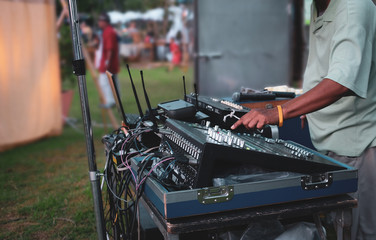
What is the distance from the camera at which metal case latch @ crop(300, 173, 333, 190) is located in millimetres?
1496

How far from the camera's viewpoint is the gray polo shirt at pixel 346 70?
161cm

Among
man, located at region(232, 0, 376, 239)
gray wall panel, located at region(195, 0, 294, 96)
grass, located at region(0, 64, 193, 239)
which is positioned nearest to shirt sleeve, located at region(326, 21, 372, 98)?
man, located at region(232, 0, 376, 239)

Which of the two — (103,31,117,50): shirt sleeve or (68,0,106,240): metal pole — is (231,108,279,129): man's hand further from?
(103,31,117,50): shirt sleeve

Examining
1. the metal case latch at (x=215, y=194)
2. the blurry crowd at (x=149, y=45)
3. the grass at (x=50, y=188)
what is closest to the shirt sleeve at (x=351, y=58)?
the metal case latch at (x=215, y=194)

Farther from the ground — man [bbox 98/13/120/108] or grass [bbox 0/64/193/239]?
man [bbox 98/13/120/108]

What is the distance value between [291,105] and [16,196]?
360cm

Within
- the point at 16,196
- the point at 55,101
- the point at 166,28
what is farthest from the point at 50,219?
the point at 166,28

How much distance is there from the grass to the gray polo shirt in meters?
0.91

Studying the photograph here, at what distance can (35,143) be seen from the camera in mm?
6609

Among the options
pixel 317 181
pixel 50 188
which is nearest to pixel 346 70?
pixel 317 181

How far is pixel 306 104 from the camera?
64.9 inches

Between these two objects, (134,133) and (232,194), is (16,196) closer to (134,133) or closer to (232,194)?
(134,133)

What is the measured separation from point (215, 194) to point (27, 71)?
18.1 feet

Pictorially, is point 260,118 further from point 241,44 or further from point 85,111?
point 241,44
